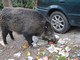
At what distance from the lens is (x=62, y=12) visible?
4867 millimetres

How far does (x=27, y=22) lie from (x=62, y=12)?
1865 mm

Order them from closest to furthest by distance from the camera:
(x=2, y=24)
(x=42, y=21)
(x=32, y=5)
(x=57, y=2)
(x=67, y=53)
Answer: (x=67, y=53)
(x=42, y=21)
(x=2, y=24)
(x=57, y=2)
(x=32, y=5)

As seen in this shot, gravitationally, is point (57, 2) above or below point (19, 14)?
above

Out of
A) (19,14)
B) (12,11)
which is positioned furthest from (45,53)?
(12,11)

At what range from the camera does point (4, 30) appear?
411 centimetres

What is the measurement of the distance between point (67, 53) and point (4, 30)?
235 centimetres

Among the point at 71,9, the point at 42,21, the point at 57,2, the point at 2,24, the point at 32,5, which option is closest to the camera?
the point at 42,21

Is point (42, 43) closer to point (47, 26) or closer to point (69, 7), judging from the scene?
point (47, 26)

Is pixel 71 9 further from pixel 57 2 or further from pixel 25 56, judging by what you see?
pixel 25 56

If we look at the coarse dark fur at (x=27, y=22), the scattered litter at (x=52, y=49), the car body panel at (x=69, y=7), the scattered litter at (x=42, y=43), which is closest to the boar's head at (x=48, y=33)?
the coarse dark fur at (x=27, y=22)

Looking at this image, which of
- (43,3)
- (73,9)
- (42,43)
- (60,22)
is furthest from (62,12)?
(42,43)

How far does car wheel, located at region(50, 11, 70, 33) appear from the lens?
4794 millimetres

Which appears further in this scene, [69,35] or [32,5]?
[32,5]

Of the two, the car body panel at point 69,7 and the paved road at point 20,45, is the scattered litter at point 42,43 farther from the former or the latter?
the car body panel at point 69,7
